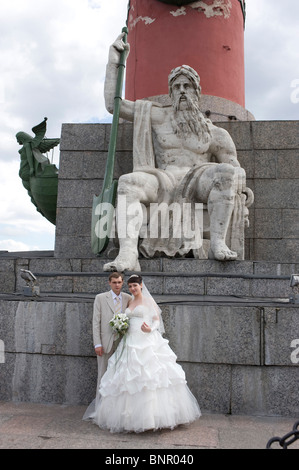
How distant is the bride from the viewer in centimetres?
315

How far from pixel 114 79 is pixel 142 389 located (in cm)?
547

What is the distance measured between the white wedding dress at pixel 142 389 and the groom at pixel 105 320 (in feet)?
0.47

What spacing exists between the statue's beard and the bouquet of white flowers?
165 inches

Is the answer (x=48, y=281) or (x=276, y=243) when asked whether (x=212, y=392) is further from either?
(x=276, y=243)

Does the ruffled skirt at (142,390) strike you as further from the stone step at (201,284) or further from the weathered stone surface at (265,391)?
the stone step at (201,284)

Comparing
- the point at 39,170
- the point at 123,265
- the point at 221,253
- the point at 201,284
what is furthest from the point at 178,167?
the point at 39,170

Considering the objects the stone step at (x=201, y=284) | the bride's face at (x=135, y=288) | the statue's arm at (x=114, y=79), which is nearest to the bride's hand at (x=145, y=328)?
the bride's face at (x=135, y=288)

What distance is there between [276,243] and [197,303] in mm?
4124

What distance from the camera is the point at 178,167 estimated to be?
6922mm

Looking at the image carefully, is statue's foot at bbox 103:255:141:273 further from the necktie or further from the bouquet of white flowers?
the bouquet of white flowers

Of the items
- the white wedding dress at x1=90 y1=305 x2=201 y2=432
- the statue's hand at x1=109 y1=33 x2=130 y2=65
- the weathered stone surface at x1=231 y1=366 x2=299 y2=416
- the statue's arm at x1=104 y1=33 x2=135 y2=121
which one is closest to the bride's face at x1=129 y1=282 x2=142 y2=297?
the white wedding dress at x1=90 y1=305 x2=201 y2=432

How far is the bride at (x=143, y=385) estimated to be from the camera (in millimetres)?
3152

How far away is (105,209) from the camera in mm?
6352
